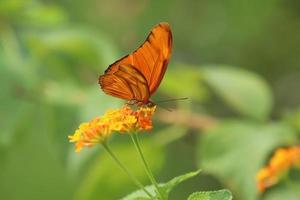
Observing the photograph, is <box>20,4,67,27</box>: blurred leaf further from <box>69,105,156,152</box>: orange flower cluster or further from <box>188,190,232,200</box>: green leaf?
<box>188,190,232,200</box>: green leaf

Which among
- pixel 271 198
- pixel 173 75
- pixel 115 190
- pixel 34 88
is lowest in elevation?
pixel 271 198

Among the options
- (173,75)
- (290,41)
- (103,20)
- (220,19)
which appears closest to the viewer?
(173,75)

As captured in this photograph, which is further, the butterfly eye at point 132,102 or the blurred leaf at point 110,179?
the blurred leaf at point 110,179

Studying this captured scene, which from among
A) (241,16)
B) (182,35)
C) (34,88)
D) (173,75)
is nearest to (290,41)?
(241,16)

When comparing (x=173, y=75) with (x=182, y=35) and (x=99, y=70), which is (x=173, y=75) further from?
(x=182, y=35)

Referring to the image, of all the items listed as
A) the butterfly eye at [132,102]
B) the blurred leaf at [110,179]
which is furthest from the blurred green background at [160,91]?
the butterfly eye at [132,102]

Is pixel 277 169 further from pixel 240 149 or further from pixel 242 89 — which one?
pixel 242 89

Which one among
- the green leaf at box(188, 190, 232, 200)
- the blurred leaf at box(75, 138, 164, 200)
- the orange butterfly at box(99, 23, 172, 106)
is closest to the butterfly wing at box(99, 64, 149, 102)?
the orange butterfly at box(99, 23, 172, 106)

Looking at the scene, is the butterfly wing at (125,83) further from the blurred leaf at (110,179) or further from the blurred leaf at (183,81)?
the blurred leaf at (183,81)
